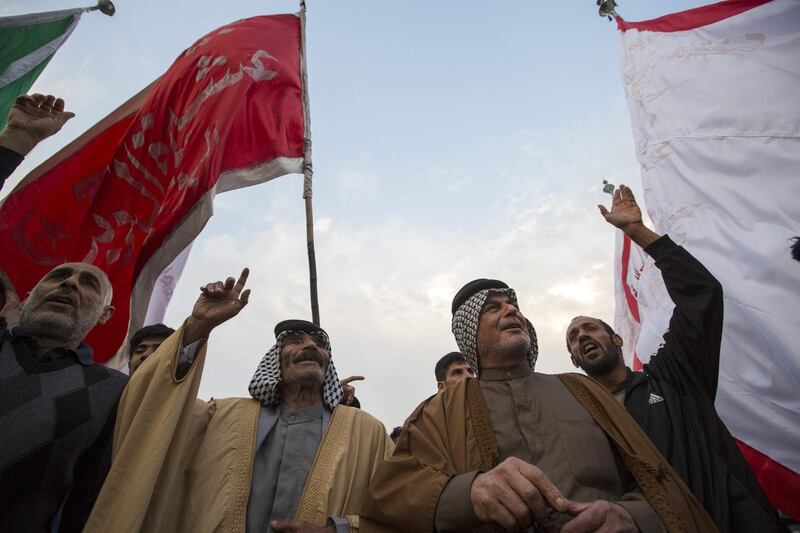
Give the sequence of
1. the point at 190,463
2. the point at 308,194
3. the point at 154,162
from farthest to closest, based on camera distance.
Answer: the point at 154,162 → the point at 308,194 → the point at 190,463

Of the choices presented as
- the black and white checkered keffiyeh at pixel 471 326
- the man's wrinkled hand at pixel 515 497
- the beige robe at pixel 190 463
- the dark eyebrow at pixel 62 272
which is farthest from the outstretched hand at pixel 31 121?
the man's wrinkled hand at pixel 515 497

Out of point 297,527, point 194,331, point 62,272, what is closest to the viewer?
point 297,527

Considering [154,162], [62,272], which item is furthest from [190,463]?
[154,162]

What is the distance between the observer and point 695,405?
231 centimetres

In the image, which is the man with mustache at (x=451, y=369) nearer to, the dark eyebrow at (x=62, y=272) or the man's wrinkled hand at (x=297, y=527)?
the man's wrinkled hand at (x=297, y=527)

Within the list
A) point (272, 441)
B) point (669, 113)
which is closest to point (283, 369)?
point (272, 441)

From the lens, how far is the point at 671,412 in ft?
7.48

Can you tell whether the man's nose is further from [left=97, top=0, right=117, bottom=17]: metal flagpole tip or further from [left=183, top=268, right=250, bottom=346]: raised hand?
[left=97, top=0, right=117, bottom=17]: metal flagpole tip

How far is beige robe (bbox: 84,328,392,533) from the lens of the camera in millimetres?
1875

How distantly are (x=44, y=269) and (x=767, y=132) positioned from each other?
5.40 m

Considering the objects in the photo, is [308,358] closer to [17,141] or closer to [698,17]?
[17,141]

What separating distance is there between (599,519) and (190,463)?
6.28ft

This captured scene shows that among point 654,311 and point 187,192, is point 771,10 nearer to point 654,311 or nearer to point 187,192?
point 654,311

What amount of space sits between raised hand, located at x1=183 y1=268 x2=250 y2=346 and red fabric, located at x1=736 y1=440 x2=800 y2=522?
116 inches
